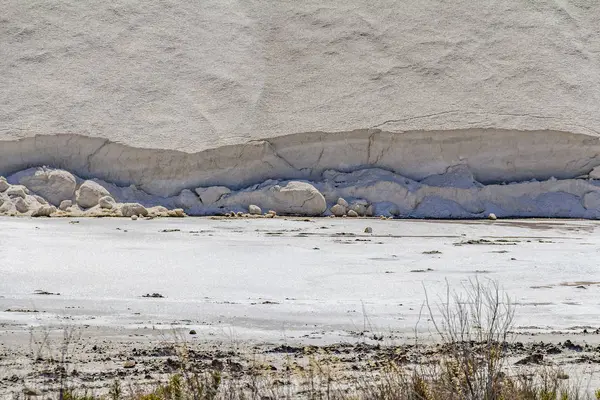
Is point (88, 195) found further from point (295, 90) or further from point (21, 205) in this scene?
point (295, 90)

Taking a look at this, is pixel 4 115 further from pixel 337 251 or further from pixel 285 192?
pixel 337 251

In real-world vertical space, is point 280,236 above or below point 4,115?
below

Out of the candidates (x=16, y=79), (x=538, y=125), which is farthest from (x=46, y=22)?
(x=538, y=125)

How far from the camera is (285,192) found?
723 inches

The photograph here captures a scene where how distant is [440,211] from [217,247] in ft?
24.4

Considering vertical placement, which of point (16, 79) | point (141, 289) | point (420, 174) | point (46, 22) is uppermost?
point (46, 22)

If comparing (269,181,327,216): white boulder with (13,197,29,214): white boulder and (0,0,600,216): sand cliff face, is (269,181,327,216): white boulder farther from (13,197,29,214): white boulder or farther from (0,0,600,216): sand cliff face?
(13,197,29,214): white boulder

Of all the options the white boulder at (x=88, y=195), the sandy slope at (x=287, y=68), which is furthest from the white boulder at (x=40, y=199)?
the sandy slope at (x=287, y=68)

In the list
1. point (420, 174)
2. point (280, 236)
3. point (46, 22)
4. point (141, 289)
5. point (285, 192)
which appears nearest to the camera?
point (141, 289)

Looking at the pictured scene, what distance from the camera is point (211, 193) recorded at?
1850cm

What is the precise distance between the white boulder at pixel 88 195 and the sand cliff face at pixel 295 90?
989mm

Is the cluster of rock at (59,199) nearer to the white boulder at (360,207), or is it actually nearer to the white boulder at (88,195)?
the white boulder at (88,195)

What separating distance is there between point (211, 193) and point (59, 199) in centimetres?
256

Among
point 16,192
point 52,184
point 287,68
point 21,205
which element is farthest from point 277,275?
point 287,68
